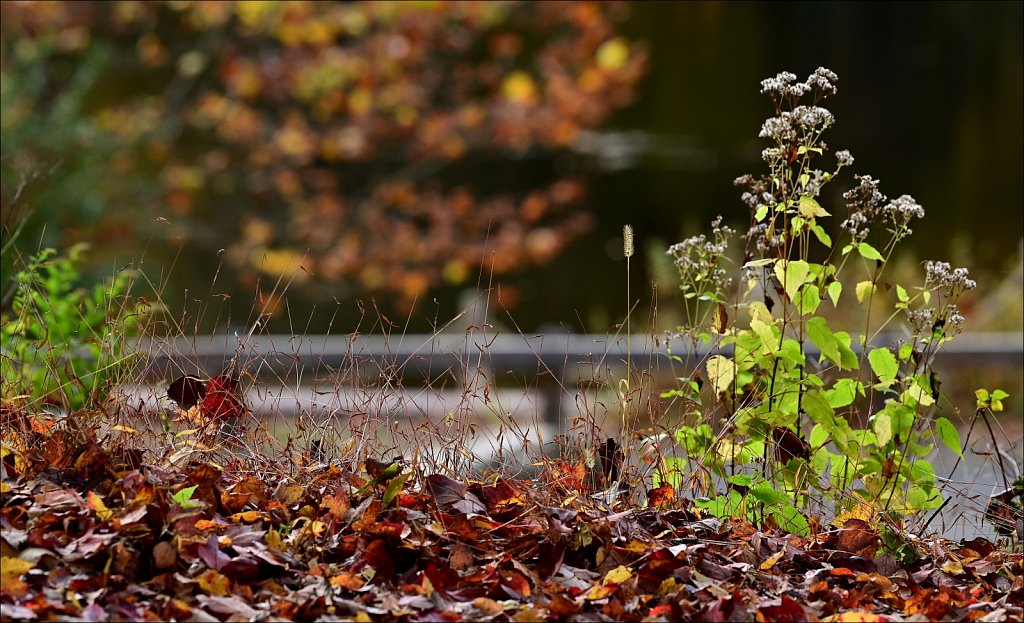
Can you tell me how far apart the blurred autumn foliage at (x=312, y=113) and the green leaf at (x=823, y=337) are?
243 inches

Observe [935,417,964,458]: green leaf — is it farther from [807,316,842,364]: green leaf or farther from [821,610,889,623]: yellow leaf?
[821,610,889,623]: yellow leaf

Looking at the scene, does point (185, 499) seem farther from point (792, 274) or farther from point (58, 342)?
point (58, 342)

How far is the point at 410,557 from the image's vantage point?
7.67 feet

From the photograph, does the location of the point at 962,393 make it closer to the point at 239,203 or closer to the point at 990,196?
the point at 990,196

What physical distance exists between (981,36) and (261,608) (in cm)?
1255

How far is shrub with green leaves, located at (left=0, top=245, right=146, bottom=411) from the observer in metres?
3.03

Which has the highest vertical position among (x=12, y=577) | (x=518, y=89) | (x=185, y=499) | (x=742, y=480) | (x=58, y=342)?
(x=518, y=89)

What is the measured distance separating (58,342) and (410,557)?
2.29 meters

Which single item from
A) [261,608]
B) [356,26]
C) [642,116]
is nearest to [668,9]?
[642,116]

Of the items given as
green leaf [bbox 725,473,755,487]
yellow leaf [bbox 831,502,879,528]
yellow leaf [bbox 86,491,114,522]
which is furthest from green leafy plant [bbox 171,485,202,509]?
yellow leaf [bbox 831,502,879,528]

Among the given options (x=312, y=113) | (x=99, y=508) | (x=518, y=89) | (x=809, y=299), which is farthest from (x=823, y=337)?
(x=312, y=113)

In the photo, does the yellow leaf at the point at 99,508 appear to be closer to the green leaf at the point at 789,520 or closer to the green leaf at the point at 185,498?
the green leaf at the point at 185,498

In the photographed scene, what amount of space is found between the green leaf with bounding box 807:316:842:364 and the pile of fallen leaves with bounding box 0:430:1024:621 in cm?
45

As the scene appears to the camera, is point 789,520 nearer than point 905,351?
Yes
